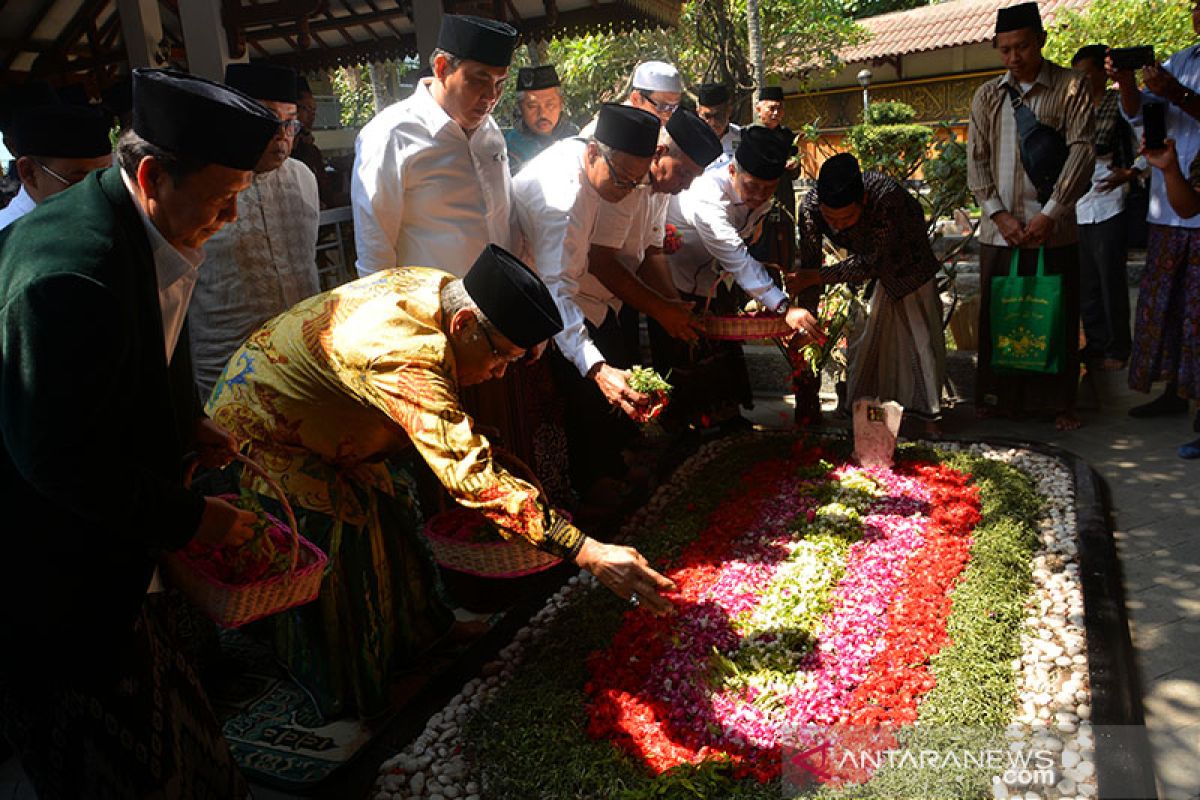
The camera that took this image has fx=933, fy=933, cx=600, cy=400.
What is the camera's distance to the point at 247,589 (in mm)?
2268

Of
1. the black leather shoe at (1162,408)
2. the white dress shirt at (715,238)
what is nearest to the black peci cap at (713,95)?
the white dress shirt at (715,238)

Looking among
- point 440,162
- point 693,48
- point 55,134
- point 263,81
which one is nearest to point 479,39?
point 440,162

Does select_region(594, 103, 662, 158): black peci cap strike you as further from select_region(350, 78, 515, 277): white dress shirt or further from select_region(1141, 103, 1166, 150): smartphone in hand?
select_region(1141, 103, 1166, 150): smartphone in hand

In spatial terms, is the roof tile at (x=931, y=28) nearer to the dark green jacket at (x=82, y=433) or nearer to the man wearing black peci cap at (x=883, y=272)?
the man wearing black peci cap at (x=883, y=272)

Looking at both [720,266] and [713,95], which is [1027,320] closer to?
[720,266]

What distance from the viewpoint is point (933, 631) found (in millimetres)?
3209

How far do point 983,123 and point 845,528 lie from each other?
2.82 m

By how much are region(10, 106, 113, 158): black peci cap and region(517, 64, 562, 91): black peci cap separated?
9.43 feet

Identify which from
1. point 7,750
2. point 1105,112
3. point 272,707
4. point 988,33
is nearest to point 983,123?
point 1105,112

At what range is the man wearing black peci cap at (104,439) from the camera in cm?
170

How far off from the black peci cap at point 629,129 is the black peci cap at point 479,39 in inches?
17.7

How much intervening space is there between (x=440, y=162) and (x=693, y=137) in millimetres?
1091

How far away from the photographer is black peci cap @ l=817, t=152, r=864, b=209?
15.5ft

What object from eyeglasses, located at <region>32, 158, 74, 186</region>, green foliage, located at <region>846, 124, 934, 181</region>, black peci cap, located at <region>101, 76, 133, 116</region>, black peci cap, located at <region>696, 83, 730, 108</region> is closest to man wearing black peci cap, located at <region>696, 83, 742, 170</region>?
black peci cap, located at <region>696, 83, 730, 108</region>
